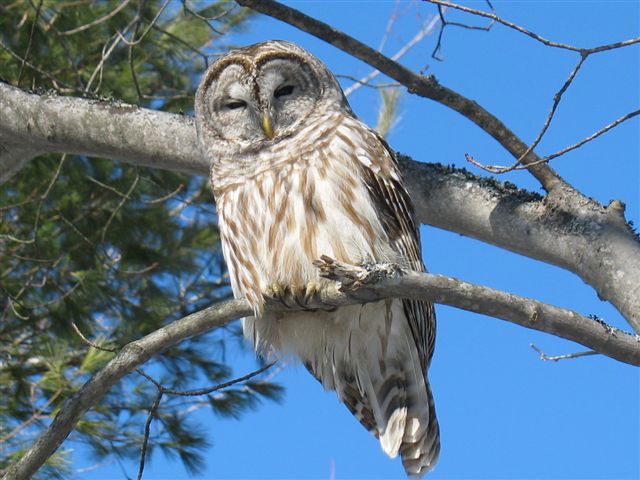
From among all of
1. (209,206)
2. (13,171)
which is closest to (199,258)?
(209,206)

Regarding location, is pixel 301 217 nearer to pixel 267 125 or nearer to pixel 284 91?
pixel 267 125

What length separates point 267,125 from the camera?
4.27 meters

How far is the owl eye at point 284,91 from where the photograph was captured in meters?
4.50

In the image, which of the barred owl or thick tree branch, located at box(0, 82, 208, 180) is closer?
the barred owl

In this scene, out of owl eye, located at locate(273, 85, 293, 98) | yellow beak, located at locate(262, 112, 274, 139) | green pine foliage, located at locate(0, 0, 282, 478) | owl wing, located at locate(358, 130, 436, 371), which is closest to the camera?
owl wing, located at locate(358, 130, 436, 371)

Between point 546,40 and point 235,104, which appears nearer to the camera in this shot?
point 546,40

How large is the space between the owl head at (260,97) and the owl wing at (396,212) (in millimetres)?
387

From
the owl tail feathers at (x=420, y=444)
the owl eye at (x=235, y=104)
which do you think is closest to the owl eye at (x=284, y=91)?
the owl eye at (x=235, y=104)

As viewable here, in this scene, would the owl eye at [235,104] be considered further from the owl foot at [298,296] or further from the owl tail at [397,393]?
the owl tail at [397,393]

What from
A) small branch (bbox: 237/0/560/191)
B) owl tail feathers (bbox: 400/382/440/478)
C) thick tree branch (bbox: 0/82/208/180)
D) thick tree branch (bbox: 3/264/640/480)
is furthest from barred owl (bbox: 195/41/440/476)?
thick tree branch (bbox: 3/264/640/480)

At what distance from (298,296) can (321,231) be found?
261 millimetres

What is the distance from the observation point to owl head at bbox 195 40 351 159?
434 cm

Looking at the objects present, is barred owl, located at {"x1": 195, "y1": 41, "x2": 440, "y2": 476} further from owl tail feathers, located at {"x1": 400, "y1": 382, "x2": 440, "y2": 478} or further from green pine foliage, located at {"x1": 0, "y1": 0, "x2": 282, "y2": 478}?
green pine foliage, located at {"x1": 0, "y1": 0, "x2": 282, "y2": 478}

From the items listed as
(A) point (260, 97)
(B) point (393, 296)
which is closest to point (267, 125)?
(A) point (260, 97)
